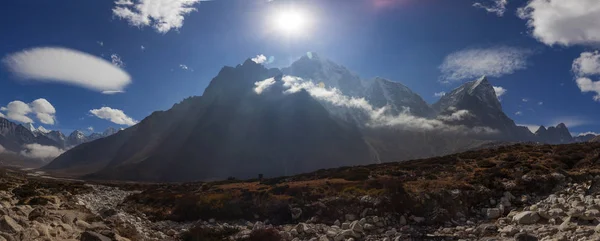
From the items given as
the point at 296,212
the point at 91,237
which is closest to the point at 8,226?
the point at 91,237

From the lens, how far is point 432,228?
69.3ft

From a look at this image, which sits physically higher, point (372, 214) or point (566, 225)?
point (566, 225)

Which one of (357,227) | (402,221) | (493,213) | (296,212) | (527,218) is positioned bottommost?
(402,221)

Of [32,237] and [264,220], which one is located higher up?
[32,237]

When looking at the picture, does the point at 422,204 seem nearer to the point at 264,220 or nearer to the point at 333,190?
the point at 333,190

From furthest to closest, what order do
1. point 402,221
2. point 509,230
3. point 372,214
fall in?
point 372,214 < point 402,221 < point 509,230

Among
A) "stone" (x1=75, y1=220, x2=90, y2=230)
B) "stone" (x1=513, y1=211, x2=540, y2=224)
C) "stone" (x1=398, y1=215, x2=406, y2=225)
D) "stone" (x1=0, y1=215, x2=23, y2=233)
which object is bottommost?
"stone" (x1=398, y1=215, x2=406, y2=225)

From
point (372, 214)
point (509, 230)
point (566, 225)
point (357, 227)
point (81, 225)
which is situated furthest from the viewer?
point (372, 214)

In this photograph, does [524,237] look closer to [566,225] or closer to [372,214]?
[566,225]

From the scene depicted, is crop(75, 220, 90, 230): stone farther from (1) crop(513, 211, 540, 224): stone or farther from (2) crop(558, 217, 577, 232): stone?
(2) crop(558, 217, 577, 232): stone

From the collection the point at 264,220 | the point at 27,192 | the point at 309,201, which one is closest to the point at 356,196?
the point at 309,201

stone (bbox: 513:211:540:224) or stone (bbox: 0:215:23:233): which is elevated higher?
stone (bbox: 0:215:23:233)

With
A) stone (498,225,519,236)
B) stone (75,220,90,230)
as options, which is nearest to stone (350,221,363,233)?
stone (498,225,519,236)

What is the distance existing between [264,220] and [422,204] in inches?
467
